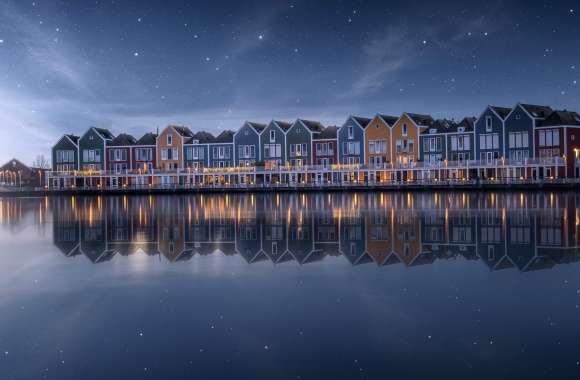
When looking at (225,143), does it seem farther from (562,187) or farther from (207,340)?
(207,340)

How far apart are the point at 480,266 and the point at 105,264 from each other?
7.30m

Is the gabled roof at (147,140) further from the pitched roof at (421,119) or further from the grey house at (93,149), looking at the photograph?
the pitched roof at (421,119)

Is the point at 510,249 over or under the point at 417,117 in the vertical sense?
under

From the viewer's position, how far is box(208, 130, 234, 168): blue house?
87.8 meters

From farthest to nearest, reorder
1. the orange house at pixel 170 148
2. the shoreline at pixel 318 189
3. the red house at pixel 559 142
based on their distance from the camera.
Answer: the orange house at pixel 170 148 → the red house at pixel 559 142 → the shoreline at pixel 318 189

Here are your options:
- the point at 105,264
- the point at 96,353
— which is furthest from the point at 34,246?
the point at 96,353

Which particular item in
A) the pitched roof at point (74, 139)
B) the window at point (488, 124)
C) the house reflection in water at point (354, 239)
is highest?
the pitched roof at point (74, 139)

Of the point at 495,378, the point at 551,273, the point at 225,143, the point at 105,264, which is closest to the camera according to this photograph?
the point at 495,378

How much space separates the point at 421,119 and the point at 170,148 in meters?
35.4

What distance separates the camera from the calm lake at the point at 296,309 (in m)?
6.22

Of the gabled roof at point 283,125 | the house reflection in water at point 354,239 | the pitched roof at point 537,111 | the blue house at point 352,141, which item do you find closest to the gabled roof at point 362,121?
the blue house at point 352,141

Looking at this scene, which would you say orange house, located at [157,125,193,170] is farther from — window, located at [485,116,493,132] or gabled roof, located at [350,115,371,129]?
window, located at [485,116,493,132]

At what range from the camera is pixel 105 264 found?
12734mm

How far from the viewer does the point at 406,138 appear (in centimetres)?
7838
